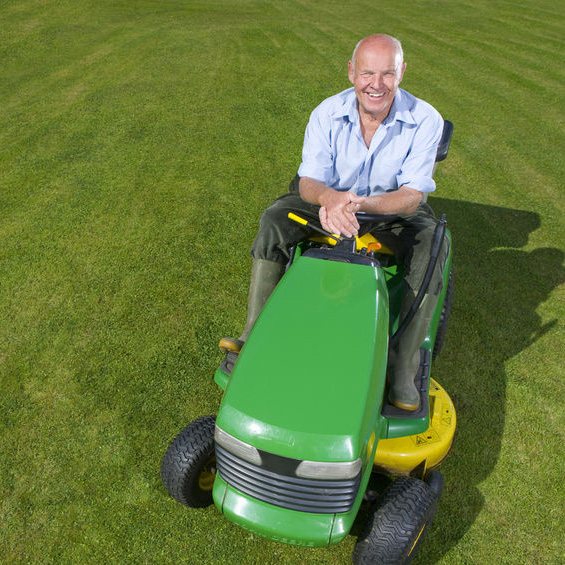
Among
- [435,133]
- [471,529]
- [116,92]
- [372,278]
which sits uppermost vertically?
A: [435,133]

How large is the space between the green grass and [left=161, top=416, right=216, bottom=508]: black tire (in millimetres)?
211

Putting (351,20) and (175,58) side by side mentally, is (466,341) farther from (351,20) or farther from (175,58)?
(351,20)

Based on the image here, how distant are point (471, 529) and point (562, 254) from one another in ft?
8.55

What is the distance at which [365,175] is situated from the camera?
2635 mm

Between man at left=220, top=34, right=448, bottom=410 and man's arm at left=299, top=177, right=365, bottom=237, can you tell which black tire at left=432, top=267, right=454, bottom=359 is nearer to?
man at left=220, top=34, right=448, bottom=410

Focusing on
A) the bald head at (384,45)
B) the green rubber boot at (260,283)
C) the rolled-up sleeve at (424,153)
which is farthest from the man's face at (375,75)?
the green rubber boot at (260,283)

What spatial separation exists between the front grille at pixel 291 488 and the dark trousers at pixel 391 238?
978 mm

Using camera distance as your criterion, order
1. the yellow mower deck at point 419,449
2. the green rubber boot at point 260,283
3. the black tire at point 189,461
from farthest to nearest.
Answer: the green rubber boot at point 260,283 < the yellow mower deck at point 419,449 < the black tire at point 189,461

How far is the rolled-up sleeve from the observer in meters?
2.50

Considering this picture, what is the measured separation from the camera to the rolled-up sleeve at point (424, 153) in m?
2.50

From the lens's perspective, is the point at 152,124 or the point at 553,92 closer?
the point at 152,124

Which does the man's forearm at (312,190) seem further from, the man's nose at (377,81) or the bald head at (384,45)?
the bald head at (384,45)

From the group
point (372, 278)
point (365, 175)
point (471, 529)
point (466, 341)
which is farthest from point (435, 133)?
point (471, 529)

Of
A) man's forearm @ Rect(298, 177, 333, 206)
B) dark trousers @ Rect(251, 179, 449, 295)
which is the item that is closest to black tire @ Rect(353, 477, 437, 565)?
dark trousers @ Rect(251, 179, 449, 295)
